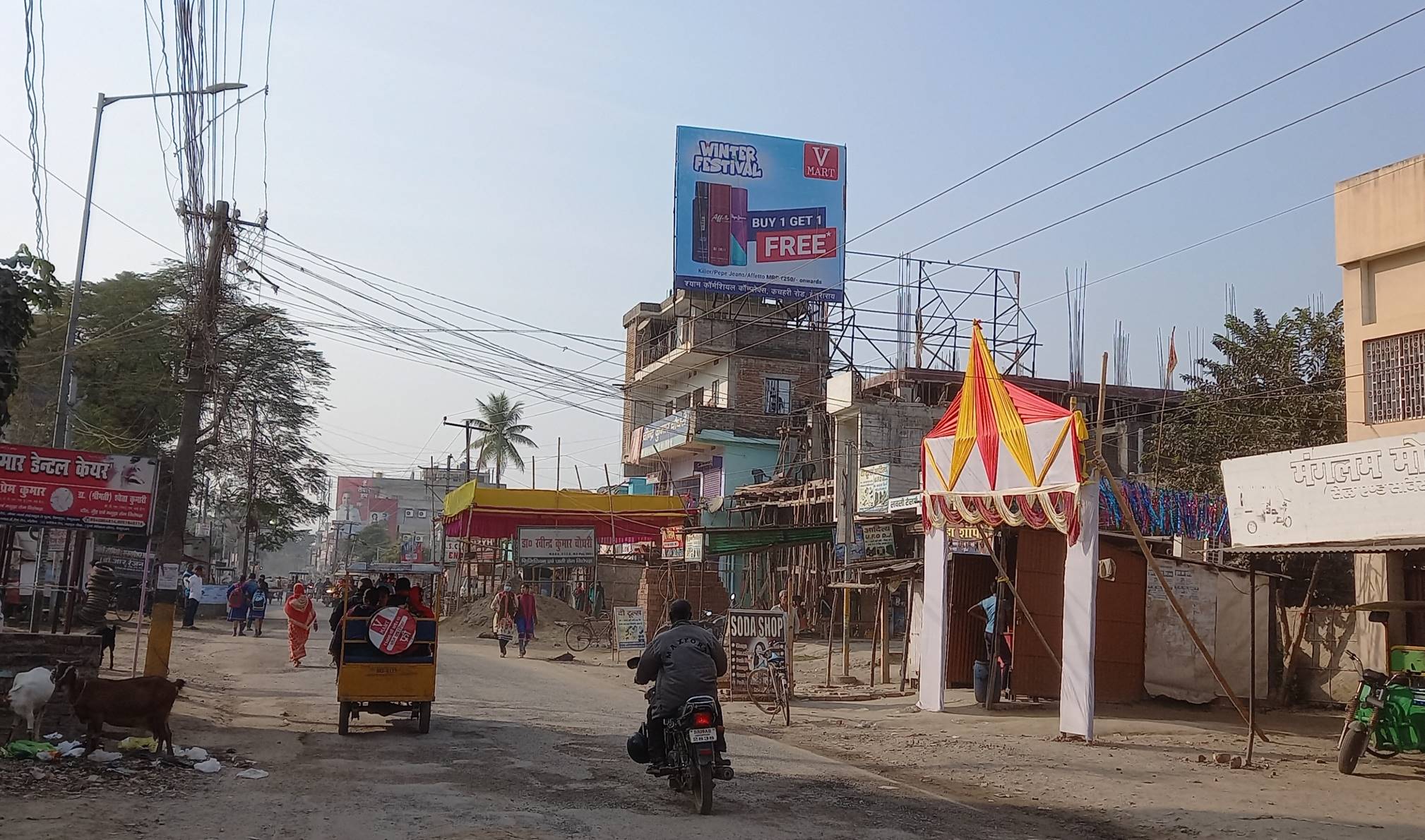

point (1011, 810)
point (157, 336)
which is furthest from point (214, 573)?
point (1011, 810)

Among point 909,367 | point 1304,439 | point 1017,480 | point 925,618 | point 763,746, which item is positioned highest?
point 909,367

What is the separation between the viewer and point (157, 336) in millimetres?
42125

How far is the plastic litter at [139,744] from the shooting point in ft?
33.8

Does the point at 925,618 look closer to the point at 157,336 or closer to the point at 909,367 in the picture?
the point at 909,367

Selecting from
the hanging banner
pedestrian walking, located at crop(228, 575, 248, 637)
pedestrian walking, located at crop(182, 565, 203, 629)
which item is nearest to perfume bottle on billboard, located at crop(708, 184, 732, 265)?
the hanging banner

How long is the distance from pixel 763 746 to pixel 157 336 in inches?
1427

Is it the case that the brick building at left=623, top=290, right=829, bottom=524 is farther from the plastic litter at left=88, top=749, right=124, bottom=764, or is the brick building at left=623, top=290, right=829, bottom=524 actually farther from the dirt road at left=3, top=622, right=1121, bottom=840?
the plastic litter at left=88, top=749, right=124, bottom=764

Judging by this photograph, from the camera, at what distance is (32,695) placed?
10.0 meters

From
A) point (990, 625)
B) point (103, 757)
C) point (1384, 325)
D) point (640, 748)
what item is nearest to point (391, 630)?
point (103, 757)

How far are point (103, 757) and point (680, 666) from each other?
4989 millimetres

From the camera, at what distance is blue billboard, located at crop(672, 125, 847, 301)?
146ft

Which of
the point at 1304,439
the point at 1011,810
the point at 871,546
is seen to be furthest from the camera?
the point at 871,546

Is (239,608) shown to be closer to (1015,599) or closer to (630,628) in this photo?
(630,628)

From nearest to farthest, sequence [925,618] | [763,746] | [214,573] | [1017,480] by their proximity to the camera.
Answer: [763,746] → [1017,480] → [925,618] → [214,573]
